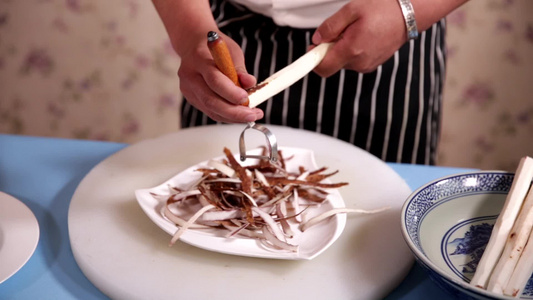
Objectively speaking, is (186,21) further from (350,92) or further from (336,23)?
(350,92)

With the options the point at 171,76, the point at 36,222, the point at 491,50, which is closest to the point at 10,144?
the point at 36,222

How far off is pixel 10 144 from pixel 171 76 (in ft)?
4.80

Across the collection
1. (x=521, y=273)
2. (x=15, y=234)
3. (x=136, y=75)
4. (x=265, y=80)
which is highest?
(x=265, y=80)

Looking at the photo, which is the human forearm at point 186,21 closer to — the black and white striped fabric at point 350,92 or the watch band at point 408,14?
the black and white striped fabric at point 350,92

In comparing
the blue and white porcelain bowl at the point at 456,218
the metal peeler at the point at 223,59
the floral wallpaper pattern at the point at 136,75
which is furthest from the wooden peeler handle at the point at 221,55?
the floral wallpaper pattern at the point at 136,75

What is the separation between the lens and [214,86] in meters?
0.83

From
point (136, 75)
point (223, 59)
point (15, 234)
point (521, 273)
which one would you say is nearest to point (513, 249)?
point (521, 273)

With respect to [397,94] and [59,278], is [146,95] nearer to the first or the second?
[397,94]

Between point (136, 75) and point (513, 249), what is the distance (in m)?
2.09

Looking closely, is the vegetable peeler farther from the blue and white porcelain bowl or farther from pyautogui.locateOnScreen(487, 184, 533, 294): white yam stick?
pyautogui.locateOnScreen(487, 184, 533, 294): white yam stick

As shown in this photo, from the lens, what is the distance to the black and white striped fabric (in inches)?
50.6

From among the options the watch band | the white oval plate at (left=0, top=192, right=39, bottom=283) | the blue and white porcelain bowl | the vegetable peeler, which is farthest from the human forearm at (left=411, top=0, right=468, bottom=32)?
→ the white oval plate at (left=0, top=192, right=39, bottom=283)

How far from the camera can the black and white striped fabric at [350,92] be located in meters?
1.28

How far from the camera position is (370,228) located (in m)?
0.87
